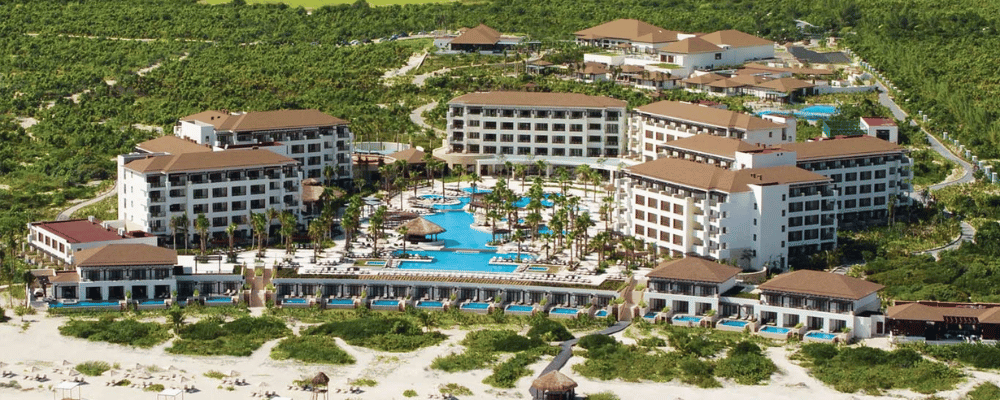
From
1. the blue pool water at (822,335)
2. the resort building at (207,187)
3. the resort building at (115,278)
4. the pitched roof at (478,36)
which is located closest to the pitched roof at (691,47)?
the pitched roof at (478,36)

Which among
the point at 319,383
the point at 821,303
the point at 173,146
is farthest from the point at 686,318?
the point at 173,146

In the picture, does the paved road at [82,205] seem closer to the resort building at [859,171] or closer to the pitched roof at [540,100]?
the pitched roof at [540,100]

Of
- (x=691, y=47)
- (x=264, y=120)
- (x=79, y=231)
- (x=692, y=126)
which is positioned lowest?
(x=79, y=231)

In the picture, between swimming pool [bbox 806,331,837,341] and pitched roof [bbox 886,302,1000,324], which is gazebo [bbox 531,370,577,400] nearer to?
swimming pool [bbox 806,331,837,341]

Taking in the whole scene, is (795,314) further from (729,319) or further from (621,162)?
(621,162)

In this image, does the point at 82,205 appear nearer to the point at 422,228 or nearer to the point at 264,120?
the point at 264,120

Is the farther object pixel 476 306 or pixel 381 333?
pixel 476 306
